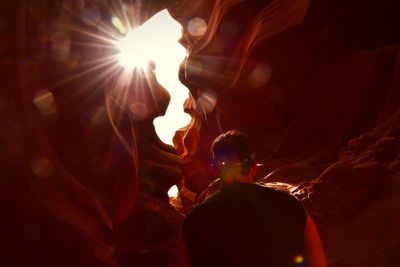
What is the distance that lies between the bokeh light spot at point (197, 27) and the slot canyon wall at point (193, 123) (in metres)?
0.11

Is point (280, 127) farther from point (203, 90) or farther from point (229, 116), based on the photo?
point (203, 90)

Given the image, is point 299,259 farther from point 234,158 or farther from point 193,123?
point 193,123

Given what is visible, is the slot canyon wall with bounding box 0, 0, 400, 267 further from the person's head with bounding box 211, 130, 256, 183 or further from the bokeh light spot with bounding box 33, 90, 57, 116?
the person's head with bounding box 211, 130, 256, 183

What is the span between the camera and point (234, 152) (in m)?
2.49

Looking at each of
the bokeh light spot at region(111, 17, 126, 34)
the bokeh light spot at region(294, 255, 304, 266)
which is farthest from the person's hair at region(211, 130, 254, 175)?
the bokeh light spot at region(111, 17, 126, 34)

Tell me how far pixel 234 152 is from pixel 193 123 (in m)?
17.1

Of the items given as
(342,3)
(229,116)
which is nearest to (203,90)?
(229,116)

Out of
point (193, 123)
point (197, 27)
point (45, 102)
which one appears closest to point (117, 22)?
point (45, 102)

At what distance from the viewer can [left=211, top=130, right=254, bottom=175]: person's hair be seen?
8.16 ft

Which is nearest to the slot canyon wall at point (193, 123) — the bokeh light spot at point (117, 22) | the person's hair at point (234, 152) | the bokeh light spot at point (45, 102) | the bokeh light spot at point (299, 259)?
the bokeh light spot at point (45, 102)

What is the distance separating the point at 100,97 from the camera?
6.39 metres

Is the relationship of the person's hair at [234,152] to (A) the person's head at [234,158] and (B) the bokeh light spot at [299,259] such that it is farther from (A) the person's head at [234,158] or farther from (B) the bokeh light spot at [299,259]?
(B) the bokeh light spot at [299,259]

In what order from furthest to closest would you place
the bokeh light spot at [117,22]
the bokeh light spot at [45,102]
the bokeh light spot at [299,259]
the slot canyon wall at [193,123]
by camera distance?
the bokeh light spot at [117,22] → the bokeh light spot at [45,102] → the slot canyon wall at [193,123] → the bokeh light spot at [299,259]

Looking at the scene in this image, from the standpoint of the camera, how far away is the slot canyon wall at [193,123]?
13.8 ft
